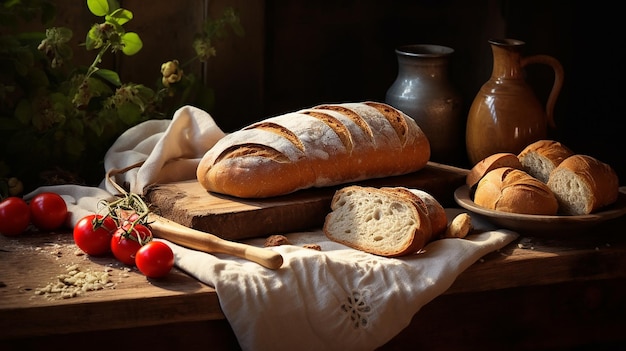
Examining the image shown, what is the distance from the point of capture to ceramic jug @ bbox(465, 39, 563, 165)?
255 cm

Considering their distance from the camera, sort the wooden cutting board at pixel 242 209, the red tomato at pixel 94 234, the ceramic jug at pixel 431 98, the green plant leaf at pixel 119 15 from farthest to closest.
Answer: the ceramic jug at pixel 431 98
the green plant leaf at pixel 119 15
the wooden cutting board at pixel 242 209
the red tomato at pixel 94 234

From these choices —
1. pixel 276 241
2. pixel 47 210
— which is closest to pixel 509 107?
pixel 276 241

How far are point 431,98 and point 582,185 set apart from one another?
659mm

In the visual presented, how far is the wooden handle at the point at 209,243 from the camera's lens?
1.86 meters

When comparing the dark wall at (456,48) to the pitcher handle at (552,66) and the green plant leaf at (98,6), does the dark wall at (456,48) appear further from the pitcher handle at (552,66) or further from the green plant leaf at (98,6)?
the green plant leaf at (98,6)

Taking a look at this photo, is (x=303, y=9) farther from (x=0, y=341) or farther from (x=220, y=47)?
(x=0, y=341)

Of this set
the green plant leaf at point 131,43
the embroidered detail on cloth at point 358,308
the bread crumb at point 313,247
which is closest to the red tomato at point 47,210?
the green plant leaf at point 131,43

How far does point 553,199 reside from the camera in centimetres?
212

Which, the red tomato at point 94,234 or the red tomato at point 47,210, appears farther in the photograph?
the red tomato at point 47,210

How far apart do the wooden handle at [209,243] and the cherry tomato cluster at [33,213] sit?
0.83 feet

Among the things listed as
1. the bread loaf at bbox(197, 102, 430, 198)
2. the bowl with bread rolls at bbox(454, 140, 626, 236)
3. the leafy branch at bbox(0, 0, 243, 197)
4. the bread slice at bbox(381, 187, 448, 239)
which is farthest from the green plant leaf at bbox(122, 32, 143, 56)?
the bowl with bread rolls at bbox(454, 140, 626, 236)

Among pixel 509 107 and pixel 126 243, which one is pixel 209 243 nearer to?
pixel 126 243

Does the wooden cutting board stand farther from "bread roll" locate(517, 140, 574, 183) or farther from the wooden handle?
"bread roll" locate(517, 140, 574, 183)

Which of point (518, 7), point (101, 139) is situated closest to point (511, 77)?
point (518, 7)
